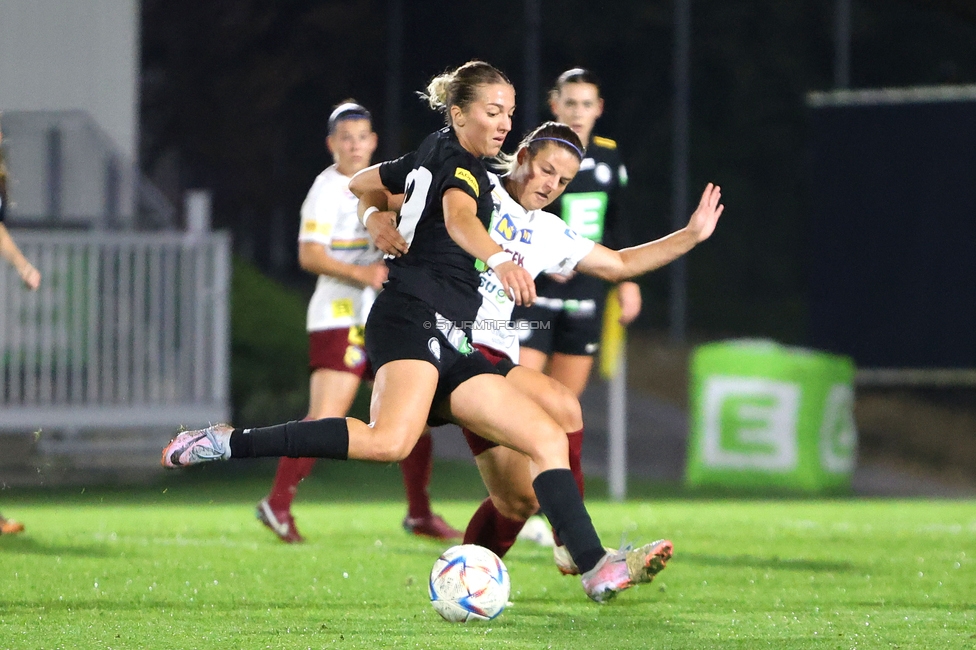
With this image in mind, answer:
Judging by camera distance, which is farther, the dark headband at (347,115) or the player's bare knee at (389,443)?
the dark headband at (347,115)

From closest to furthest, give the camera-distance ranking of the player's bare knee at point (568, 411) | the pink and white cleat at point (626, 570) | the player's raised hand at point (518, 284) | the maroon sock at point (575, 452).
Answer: the player's raised hand at point (518, 284) → the pink and white cleat at point (626, 570) → the player's bare knee at point (568, 411) → the maroon sock at point (575, 452)

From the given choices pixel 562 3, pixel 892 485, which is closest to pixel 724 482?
pixel 892 485

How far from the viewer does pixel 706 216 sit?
239 inches

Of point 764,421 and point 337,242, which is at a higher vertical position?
point 337,242

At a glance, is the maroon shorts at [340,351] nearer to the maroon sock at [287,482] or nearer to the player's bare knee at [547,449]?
the maroon sock at [287,482]

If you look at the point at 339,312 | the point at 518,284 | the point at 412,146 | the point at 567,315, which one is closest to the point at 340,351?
the point at 339,312

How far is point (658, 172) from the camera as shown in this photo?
31.0 meters

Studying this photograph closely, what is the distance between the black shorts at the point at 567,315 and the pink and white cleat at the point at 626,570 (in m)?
2.51

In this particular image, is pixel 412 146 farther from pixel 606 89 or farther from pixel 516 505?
pixel 516 505

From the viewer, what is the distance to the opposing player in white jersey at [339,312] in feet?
26.4

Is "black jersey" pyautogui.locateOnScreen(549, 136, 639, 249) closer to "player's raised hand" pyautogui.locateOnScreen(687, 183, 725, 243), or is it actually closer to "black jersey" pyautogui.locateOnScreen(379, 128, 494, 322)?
"player's raised hand" pyautogui.locateOnScreen(687, 183, 725, 243)

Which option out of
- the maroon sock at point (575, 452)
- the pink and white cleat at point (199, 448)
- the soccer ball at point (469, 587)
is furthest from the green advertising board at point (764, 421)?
the pink and white cleat at point (199, 448)

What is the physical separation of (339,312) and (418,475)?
3.02 ft

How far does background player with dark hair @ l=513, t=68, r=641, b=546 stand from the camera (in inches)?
308
